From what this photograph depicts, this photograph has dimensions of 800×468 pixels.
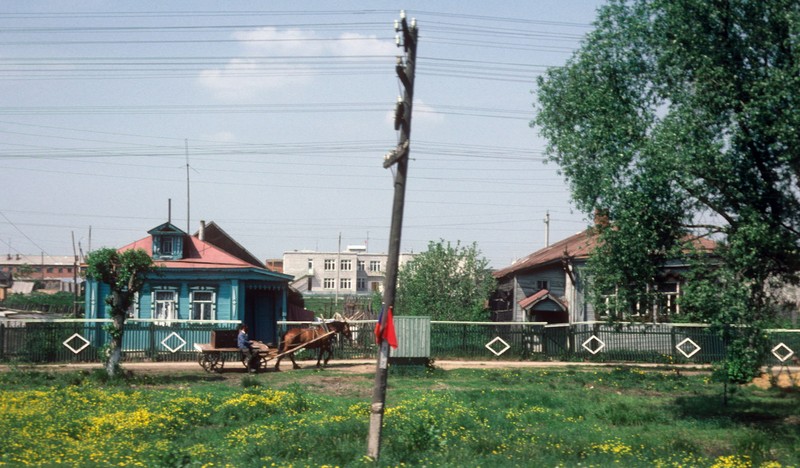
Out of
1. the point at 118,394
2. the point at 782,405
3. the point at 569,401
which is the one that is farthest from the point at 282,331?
the point at 782,405

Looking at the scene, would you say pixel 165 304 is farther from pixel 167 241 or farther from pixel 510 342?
pixel 510 342

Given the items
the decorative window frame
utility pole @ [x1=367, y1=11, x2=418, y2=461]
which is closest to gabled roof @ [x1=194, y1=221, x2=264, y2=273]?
the decorative window frame

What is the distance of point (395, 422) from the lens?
16.9 m

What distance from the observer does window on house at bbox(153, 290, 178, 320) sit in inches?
1519

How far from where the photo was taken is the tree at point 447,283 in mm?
50562

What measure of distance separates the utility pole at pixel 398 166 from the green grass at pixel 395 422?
1320 mm

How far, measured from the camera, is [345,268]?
151m

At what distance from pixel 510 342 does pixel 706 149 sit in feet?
61.8

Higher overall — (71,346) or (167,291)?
(167,291)

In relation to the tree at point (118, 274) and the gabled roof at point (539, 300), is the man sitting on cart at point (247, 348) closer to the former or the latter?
the tree at point (118, 274)

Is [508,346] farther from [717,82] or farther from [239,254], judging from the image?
[239,254]

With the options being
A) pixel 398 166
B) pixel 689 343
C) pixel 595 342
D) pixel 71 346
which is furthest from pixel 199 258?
pixel 398 166

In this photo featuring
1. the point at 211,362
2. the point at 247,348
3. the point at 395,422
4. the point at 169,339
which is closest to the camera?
the point at 395,422

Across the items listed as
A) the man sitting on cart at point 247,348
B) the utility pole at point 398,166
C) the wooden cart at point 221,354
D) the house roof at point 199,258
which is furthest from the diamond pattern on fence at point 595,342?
the utility pole at point 398,166
